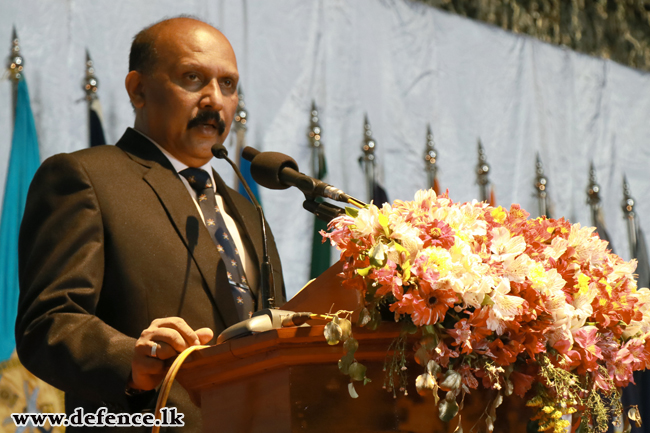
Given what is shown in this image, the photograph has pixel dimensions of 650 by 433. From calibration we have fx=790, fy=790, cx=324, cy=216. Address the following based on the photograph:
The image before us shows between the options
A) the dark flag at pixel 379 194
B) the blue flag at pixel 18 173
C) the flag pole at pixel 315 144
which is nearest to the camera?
the blue flag at pixel 18 173

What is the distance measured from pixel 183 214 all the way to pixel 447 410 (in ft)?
3.36

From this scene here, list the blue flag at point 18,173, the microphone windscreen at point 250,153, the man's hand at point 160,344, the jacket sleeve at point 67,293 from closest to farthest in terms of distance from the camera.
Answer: the man's hand at point 160,344, the jacket sleeve at point 67,293, the microphone windscreen at point 250,153, the blue flag at point 18,173

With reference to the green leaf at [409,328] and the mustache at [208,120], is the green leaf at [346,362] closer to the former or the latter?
the green leaf at [409,328]

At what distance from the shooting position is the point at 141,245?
1846 millimetres

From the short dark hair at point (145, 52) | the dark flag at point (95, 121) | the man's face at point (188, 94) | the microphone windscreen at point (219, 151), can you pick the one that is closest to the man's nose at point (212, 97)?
the man's face at point (188, 94)

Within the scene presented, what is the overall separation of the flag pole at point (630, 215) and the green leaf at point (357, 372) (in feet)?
11.0

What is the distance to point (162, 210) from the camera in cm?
195

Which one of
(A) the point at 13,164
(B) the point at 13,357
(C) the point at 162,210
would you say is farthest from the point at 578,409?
(A) the point at 13,164

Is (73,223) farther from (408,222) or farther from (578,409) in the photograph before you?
(578,409)

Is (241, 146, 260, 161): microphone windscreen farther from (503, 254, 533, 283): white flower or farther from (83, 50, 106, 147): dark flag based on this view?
(83, 50, 106, 147): dark flag

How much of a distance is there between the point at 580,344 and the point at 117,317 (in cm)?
104

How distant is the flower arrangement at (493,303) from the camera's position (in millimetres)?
1149

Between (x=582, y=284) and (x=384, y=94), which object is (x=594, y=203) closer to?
(x=384, y=94)

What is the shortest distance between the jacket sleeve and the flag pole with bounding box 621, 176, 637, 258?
3.13m
